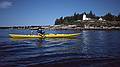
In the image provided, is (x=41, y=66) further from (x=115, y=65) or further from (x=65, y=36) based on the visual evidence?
(x=65, y=36)

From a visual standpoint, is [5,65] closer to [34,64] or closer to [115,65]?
[34,64]

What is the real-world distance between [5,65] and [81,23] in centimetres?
17217

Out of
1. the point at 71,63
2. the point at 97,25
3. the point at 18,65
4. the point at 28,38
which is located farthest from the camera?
the point at 97,25

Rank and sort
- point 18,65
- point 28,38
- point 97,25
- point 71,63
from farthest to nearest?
1. point 97,25
2. point 28,38
3. point 71,63
4. point 18,65

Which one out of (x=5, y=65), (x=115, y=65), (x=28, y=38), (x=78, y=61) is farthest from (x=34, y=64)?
(x=28, y=38)

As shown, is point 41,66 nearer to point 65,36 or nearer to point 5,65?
point 5,65

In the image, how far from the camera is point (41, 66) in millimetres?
18203

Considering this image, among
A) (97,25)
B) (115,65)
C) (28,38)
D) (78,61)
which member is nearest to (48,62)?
(78,61)

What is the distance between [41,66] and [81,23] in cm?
17191

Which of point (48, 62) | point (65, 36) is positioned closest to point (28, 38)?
point (65, 36)

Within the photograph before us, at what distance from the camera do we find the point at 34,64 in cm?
1872

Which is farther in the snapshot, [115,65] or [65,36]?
[65,36]

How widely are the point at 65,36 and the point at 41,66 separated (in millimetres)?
33098

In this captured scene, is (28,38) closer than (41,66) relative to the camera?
No
